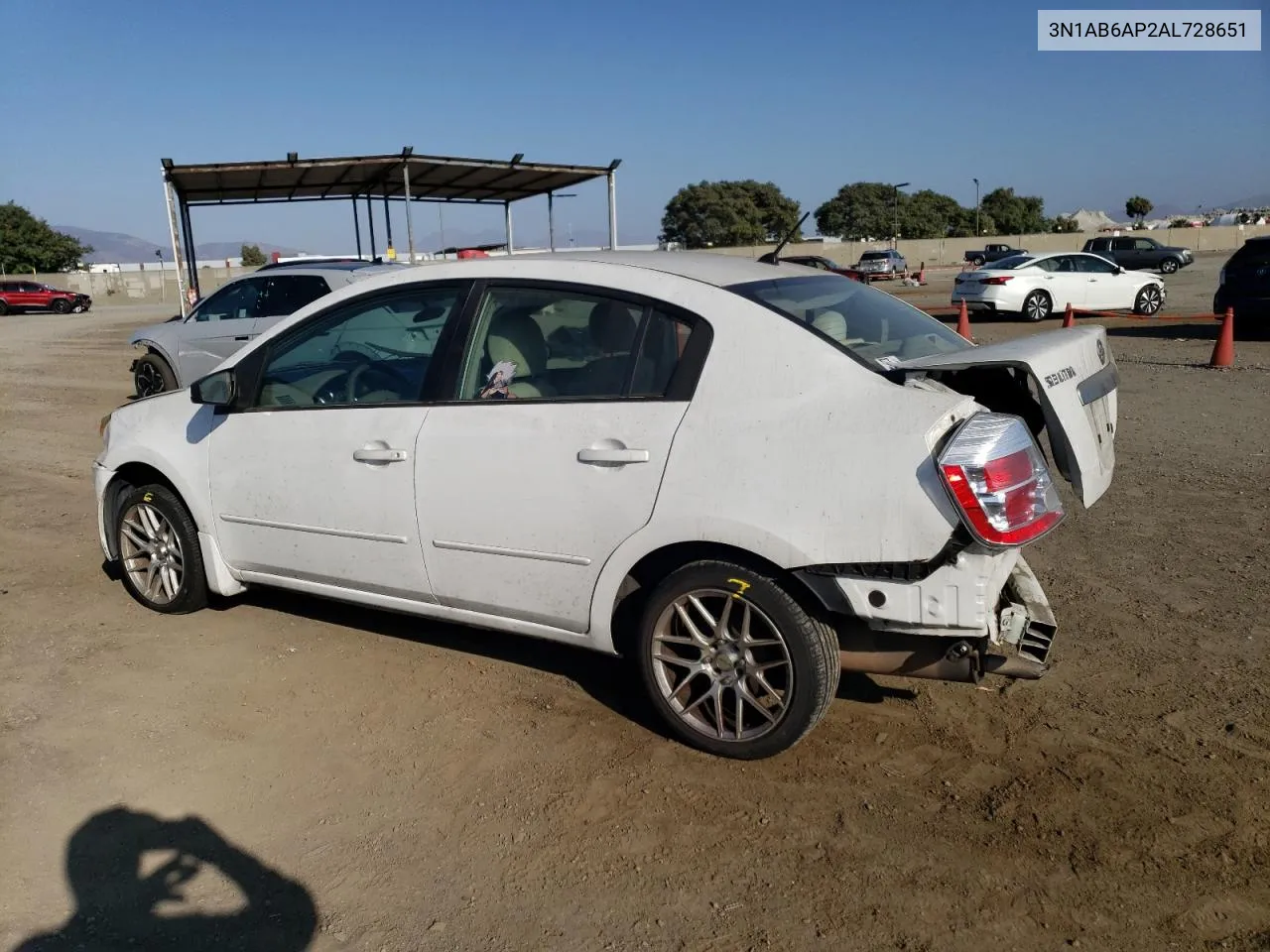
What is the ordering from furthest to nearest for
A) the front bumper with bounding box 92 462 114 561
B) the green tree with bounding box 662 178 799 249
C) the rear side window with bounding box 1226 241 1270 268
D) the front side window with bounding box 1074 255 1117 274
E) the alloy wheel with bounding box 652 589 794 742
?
the green tree with bounding box 662 178 799 249 < the front side window with bounding box 1074 255 1117 274 < the rear side window with bounding box 1226 241 1270 268 < the front bumper with bounding box 92 462 114 561 < the alloy wheel with bounding box 652 589 794 742

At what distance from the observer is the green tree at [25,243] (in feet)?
233

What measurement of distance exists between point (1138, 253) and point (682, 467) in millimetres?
38557

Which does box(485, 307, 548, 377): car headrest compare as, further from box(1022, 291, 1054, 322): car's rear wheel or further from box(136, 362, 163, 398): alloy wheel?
box(1022, 291, 1054, 322): car's rear wheel

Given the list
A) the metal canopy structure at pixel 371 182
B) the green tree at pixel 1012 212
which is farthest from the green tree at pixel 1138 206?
the metal canopy structure at pixel 371 182

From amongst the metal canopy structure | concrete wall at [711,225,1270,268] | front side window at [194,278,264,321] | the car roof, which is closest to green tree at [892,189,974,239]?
concrete wall at [711,225,1270,268]

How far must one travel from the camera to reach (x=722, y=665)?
138 inches

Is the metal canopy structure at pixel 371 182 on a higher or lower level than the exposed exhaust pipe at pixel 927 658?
higher

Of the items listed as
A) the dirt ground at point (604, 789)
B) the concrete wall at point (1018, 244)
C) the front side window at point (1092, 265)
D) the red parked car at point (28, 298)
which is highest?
the concrete wall at point (1018, 244)

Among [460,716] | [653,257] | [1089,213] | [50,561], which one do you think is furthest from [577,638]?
[1089,213]

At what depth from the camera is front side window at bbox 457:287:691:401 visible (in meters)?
3.58

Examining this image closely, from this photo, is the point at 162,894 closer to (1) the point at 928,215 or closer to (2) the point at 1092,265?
(2) the point at 1092,265

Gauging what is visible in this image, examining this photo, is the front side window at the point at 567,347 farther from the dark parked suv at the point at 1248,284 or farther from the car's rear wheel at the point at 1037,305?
the car's rear wheel at the point at 1037,305

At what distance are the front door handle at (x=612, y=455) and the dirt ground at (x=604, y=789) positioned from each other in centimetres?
107

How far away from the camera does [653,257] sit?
13.2 ft
